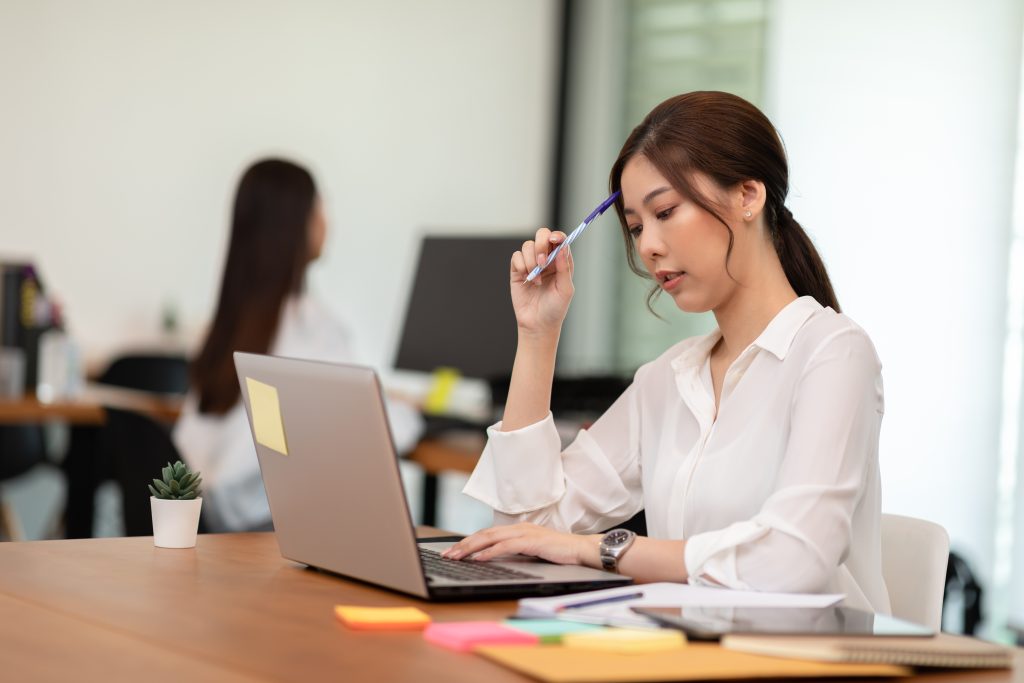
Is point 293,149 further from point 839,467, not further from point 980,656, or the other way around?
point 980,656

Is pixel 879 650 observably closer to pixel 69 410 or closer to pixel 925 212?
pixel 69 410

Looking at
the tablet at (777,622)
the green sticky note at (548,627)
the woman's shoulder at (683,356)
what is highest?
the woman's shoulder at (683,356)

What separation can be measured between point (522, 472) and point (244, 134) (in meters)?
3.82

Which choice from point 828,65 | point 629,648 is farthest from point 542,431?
point 828,65

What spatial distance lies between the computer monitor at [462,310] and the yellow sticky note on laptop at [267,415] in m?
1.72

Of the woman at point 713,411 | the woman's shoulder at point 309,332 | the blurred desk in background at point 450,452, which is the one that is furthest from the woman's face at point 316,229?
the woman at point 713,411

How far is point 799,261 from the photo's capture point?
1.74 metres

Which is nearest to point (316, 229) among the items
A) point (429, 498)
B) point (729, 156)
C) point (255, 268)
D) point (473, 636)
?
point (255, 268)

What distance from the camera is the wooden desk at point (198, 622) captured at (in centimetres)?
101

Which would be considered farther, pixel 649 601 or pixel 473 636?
pixel 649 601

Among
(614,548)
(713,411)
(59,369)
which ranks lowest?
(59,369)

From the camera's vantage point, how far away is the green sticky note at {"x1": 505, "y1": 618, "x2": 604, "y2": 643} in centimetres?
107

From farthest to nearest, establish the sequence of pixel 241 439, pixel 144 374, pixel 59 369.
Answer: pixel 144 374 < pixel 59 369 < pixel 241 439

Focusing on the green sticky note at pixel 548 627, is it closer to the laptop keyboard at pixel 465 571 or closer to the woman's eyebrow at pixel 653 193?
the laptop keyboard at pixel 465 571
